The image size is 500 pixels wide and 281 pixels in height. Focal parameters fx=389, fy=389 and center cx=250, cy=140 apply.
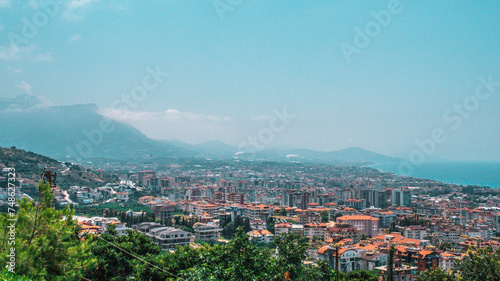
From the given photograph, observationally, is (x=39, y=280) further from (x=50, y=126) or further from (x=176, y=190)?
(x=50, y=126)

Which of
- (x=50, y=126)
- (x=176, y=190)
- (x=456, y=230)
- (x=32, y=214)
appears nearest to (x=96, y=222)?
(x=32, y=214)

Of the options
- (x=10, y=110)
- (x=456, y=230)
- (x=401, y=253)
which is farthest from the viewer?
(x=10, y=110)

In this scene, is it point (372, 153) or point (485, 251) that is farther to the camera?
point (372, 153)

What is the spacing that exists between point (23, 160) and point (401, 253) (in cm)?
2184

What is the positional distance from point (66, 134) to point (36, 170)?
5561cm

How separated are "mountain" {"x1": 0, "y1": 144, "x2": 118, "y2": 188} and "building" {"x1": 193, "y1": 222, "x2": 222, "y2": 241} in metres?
9.25

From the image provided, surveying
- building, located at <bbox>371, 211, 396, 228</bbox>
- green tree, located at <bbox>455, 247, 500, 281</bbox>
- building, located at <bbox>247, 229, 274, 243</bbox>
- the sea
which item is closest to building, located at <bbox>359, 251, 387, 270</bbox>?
building, located at <bbox>247, 229, 274, 243</bbox>

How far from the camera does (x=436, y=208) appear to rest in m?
23.6

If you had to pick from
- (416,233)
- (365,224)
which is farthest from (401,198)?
(416,233)

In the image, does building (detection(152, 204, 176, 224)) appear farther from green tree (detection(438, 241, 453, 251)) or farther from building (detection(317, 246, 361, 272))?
green tree (detection(438, 241, 453, 251))

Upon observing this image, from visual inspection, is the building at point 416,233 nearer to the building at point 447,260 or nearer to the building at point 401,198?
the building at point 447,260

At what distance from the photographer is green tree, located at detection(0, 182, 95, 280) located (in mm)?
2604

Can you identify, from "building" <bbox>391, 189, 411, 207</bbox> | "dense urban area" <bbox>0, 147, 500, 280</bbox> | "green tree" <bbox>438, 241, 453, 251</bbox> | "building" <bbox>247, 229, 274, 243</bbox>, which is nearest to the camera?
"dense urban area" <bbox>0, 147, 500, 280</bbox>

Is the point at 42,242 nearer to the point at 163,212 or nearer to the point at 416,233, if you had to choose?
the point at 163,212
